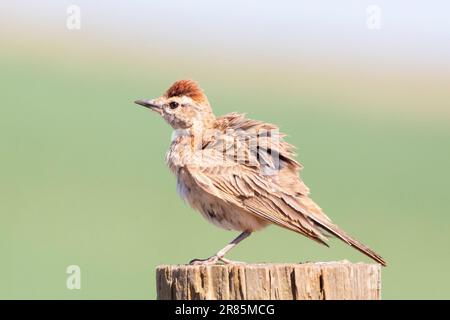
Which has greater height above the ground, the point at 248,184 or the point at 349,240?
the point at 248,184

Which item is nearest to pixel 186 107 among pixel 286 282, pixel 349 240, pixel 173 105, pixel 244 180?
pixel 173 105

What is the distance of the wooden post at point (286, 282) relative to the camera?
22.6 feet

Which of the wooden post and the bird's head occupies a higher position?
the bird's head

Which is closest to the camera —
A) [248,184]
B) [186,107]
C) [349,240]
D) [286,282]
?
[286,282]

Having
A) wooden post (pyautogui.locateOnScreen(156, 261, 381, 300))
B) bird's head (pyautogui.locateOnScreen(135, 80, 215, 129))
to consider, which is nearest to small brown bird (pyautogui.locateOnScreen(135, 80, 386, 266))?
bird's head (pyautogui.locateOnScreen(135, 80, 215, 129))

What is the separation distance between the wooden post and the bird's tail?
122 centimetres

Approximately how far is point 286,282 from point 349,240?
1.57 meters

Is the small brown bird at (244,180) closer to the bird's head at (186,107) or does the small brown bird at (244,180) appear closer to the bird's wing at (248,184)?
the bird's wing at (248,184)

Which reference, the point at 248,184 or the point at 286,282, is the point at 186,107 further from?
the point at 286,282

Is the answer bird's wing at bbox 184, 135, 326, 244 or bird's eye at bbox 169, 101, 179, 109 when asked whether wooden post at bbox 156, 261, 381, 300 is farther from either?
bird's eye at bbox 169, 101, 179, 109

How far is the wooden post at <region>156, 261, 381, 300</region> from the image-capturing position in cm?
689

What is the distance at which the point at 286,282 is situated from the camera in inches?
273

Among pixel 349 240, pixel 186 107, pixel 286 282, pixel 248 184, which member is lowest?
pixel 286 282

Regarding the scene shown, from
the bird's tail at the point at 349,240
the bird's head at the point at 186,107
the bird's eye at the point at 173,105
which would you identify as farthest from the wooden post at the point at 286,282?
the bird's eye at the point at 173,105
